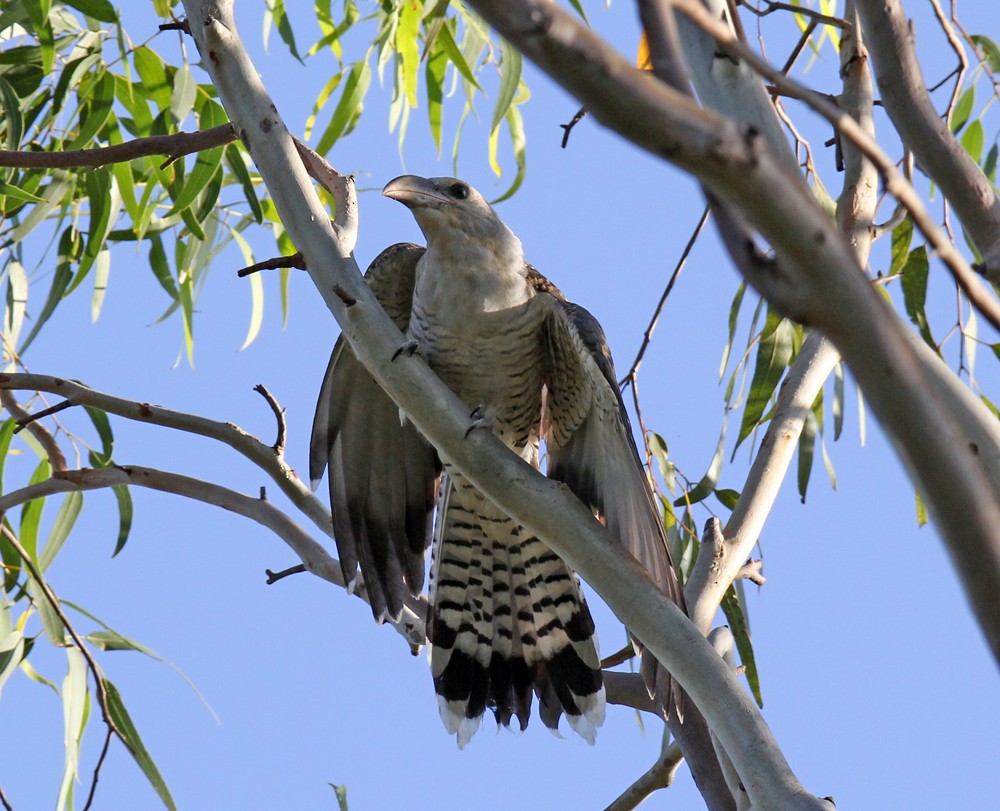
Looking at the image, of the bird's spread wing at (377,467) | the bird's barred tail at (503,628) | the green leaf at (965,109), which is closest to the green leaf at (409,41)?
the bird's spread wing at (377,467)

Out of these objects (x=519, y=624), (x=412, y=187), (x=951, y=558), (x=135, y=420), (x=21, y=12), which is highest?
(x=21, y=12)

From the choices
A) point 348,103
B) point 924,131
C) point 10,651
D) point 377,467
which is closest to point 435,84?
point 348,103

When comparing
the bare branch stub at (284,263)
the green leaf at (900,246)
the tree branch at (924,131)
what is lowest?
the tree branch at (924,131)

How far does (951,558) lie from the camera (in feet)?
3.80

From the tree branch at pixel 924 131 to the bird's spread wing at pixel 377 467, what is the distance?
2.10 meters

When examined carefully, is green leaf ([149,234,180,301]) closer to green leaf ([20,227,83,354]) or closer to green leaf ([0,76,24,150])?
green leaf ([20,227,83,354])

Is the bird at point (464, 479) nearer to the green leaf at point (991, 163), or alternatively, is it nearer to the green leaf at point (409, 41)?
the green leaf at point (409, 41)

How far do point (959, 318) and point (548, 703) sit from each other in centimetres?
151

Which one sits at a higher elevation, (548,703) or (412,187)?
(412,187)

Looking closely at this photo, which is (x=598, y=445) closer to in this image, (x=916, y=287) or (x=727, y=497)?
(x=727, y=497)

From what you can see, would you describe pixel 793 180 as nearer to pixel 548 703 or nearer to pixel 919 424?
pixel 919 424

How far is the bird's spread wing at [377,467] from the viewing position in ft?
12.0

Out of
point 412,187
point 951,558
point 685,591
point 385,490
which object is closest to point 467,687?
point 385,490

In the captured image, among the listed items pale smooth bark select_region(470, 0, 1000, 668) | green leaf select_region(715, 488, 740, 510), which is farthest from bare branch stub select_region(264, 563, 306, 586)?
pale smooth bark select_region(470, 0, 1000, 668)
